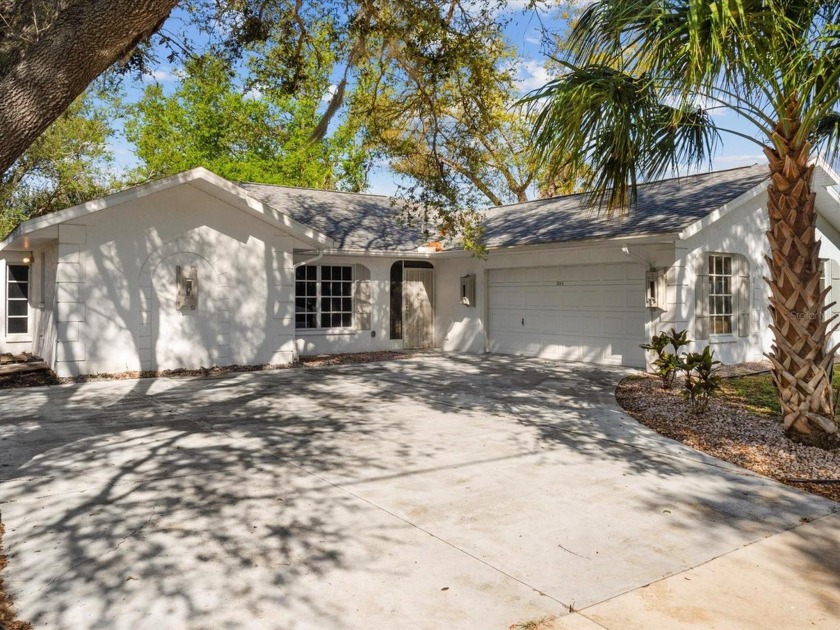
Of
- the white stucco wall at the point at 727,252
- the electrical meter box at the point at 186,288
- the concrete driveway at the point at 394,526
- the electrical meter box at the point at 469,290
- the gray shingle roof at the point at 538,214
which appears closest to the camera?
the concrete driveway at the point at 394,526

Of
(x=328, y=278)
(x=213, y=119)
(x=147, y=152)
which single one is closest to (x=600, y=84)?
(x=328, y=278)

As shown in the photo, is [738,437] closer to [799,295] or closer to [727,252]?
[799,295]

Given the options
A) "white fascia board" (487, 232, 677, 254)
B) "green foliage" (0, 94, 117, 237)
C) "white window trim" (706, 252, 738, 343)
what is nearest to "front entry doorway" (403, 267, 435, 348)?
"white fascia board" (487, 232, 677, 254)

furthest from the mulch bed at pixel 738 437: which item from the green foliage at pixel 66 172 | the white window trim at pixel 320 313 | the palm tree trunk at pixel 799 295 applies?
the green foliage at pixel 66 172

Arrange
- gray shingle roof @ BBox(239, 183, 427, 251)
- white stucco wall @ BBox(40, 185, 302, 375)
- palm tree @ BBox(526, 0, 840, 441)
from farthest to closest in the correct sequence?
gray shingle roof @ BBox(239, 183, 427, 251) → white stucco wall @ BBox(40, 185, 302, 375) → palm tree @ BBox(526, 0, 840, 441)

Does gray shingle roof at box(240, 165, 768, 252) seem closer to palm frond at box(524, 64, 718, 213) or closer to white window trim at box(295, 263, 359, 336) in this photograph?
white window trim at box(295, 263, 359, 336)

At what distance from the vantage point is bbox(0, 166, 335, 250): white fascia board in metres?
10.7

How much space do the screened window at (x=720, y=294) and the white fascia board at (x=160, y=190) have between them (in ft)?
25.9

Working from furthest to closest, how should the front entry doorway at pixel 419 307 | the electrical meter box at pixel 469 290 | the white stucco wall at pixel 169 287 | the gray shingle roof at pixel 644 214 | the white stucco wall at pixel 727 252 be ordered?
the front entry doorway at pixel 419 307
the electrical meter box at pixel 469 290
the gray shingle roof at pixel 644 214
the white stucco wall at pixel 727 252
the white stucco wall at pixel 169 287

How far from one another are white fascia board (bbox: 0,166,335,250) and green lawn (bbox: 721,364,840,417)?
819 centimetres

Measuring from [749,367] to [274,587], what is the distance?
1183 cm

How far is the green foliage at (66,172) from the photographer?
2431cm

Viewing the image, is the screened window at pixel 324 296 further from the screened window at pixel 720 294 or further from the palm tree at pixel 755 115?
the palm tree at pixel 755 115

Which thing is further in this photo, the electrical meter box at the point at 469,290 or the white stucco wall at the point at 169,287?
the electrical meter box at the point at 469,290
